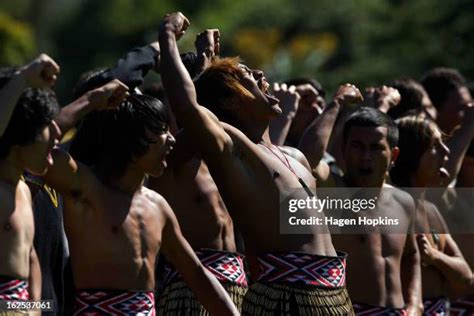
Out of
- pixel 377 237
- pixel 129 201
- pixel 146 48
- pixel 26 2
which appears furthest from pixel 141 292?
pixel 26 2

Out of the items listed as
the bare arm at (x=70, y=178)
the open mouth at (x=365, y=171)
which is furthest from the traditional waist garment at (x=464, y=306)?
the bare arm at (x=70, y=178)

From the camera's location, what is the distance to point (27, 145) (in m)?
6.10

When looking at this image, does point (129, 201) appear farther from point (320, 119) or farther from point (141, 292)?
point (320, 119)

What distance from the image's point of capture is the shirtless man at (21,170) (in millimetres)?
5996

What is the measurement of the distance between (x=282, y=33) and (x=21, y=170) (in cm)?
4273

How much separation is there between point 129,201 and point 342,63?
3512cm

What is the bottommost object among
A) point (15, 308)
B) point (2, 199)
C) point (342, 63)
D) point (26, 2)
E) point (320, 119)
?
point (15, 308)

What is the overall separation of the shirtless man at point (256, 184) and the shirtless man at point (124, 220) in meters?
0.19

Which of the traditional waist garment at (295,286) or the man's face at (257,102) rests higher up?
the man's face at (257,102)

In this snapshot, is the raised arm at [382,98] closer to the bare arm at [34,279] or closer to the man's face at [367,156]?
the man's face at [367,156]

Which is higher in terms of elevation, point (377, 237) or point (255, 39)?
point (255, 39)

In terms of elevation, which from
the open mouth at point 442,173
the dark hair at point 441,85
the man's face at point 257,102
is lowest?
the open mouth at point 442,173

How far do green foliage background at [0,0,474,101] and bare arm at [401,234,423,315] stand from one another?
12174 mm

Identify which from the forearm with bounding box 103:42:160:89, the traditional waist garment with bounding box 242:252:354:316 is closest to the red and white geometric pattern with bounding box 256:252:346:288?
the traditional waist garment with bounding box 242:252:354:316
